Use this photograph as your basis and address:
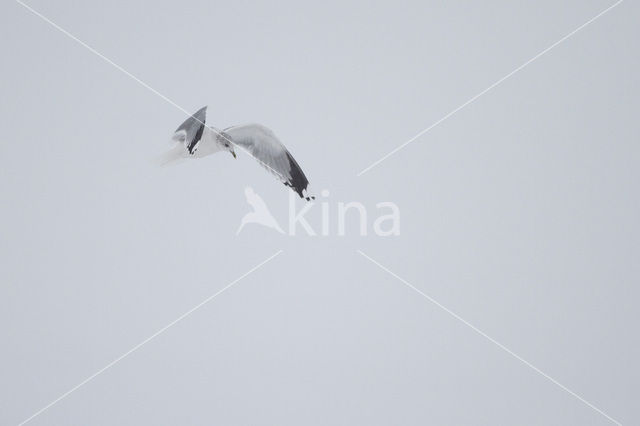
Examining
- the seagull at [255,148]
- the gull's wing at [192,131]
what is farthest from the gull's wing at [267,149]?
the gull's wing at [192,131]

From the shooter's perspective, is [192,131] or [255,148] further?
[255,148]

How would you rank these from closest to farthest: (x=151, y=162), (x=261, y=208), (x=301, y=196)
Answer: (x=151, y=162), (x=301, y=196), (x=261, y=208)

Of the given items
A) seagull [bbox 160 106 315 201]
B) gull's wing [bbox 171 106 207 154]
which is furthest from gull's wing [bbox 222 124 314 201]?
gull's wing [bbox 171 106 207 154]

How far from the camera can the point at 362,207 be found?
78.7 inches

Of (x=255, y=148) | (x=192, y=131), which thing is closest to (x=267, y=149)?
(x=255, y=148)

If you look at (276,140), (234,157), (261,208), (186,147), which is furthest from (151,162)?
(261,208)

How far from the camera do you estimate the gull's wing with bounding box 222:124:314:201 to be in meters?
2.13

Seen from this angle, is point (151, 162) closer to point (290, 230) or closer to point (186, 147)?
point (186, 147)

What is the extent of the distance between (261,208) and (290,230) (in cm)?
53

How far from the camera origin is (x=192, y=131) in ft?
6.22

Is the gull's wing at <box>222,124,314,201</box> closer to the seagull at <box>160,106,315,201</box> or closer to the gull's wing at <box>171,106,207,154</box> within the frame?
the seagull at <box>160,106,315,201</box>

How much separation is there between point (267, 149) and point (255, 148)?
40mm

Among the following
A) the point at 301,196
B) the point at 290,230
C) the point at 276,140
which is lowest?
the point at 290,230

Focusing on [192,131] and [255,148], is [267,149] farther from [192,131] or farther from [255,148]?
[192,131]
